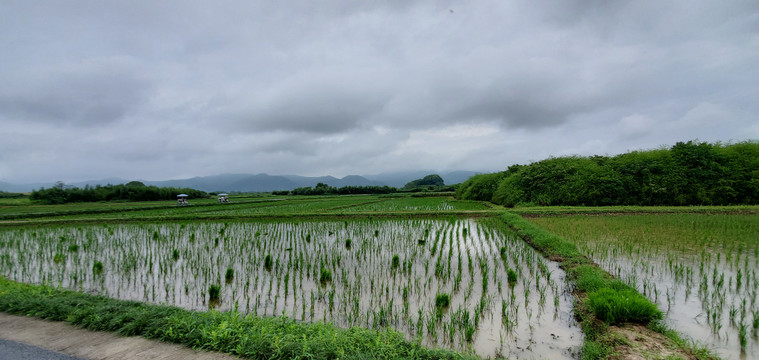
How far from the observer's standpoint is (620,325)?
372cm

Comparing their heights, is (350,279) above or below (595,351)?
below

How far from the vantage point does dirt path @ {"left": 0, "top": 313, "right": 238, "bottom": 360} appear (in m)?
3.03

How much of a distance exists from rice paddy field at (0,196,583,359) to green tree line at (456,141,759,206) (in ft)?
42.5

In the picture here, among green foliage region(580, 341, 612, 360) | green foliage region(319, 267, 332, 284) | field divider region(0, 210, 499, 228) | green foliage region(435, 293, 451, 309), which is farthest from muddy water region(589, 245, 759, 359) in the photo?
field divider region(0, 210, 499, 228)

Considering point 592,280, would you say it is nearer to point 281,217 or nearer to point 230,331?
point 230,331

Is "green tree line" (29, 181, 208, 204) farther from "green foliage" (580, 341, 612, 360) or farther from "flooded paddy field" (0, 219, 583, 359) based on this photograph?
"green foliage" (580, 341, 612, 360)

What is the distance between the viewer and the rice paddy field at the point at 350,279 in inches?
159

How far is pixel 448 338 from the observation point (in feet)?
12.3

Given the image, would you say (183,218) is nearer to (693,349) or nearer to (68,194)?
(693,349)

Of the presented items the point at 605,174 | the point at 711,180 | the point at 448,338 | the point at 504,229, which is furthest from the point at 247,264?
the point at 711,180

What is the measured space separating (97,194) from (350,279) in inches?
1942

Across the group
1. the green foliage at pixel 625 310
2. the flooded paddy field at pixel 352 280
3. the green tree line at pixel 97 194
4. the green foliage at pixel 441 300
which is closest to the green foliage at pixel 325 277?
the flooded paddy field at pixel 352 280

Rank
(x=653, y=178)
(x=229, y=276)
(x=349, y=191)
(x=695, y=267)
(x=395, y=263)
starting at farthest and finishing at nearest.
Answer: (x=349, y=191) → (x=653, y=178) → (x=395, y=263) → (x=229, y=276) → (x=695, y=267)

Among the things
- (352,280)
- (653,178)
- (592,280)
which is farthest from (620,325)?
(653,178)
